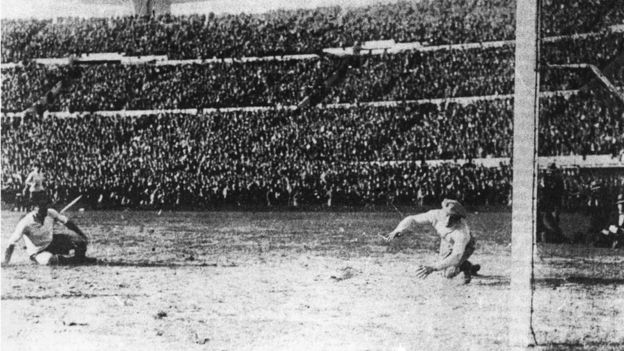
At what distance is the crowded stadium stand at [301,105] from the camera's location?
4125 millimetres

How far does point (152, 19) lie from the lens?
484 centimetres

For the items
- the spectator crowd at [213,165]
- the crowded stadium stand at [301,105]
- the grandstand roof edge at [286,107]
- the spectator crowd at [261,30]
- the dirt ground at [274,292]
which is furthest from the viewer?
the spectator crowd at [213,165]

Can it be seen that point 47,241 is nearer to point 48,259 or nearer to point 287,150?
point 48,259

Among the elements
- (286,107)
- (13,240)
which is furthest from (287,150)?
(13,240)

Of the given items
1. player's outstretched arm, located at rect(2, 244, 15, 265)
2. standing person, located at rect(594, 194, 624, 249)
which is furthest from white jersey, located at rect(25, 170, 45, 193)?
standing person, located at rect(594, 194, 624, 249)

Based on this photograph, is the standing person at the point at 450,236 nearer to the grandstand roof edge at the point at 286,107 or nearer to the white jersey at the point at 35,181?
the grandstand roof edge at the point at 286,107

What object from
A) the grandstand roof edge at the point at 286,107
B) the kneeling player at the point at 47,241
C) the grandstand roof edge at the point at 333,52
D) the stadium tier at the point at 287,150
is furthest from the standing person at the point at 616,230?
the kneeling player at the point at 47,241

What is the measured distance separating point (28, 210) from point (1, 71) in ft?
3.40

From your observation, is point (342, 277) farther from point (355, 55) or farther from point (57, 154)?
point (57, 154)

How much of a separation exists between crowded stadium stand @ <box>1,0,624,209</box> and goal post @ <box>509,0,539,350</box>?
145mm

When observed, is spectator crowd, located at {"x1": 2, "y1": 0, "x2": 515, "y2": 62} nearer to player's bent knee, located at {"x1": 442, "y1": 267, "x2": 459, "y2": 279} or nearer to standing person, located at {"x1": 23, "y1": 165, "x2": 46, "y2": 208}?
standing person, located at {"x1": 23, "y1": 165, "x2": 46, "y2": 208}

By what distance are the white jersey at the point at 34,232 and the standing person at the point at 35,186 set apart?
10 centimetres

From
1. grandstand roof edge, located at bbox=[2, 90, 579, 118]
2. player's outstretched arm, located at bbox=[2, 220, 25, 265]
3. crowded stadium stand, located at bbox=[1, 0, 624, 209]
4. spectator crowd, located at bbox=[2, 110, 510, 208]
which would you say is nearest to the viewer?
crowded stadium stand, located at bbox=[1, 0, 624, 209]

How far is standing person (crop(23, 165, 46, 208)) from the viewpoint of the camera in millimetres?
4855
